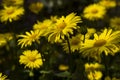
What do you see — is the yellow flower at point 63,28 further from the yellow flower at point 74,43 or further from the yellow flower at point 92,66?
the yellow flower at point 92,66

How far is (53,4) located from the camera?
5.55m

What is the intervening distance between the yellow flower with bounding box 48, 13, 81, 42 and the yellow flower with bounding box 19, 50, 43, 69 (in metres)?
0.34

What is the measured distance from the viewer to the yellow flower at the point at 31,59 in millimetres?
3130

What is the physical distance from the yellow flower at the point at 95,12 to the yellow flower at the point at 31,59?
3.08 feet

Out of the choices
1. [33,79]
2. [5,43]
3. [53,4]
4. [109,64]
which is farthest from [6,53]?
[53,4]

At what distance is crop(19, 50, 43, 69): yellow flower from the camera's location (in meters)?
3.13

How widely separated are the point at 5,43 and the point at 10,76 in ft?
1.76

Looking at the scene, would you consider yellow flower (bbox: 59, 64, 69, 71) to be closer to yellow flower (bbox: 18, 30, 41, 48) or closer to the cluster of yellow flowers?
the cluster of yellow flowers

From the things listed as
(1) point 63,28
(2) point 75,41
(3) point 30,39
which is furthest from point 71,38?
(1) point 63,28

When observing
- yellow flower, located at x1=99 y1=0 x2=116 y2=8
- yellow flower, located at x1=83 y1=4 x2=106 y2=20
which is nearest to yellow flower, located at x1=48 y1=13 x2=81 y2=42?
yellow flower, located at x1=83 y1=4 x2=106 y2=20

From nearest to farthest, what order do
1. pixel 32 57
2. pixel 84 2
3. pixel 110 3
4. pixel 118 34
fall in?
pixel 118 34 → pixel 32 57 → pixel 110 3 → pixel 84 2

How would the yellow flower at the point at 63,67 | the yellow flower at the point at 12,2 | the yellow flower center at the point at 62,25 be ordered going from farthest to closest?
the yellow flower at the point at 12,2 < the yellow flower at the point at 63,67 < the yellow flower center at the point at 62,25

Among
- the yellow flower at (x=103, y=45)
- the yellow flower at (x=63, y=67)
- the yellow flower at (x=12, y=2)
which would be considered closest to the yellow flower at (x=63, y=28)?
the yellow flower at (x=103, y=45)

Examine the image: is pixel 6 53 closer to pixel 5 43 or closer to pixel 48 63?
pixel 5 43
